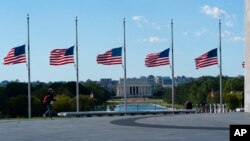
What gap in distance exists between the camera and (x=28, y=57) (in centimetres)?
4172

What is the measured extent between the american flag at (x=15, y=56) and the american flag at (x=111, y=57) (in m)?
5.56

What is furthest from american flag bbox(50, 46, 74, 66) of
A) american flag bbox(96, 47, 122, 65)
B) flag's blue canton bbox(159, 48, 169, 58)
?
Result: flag's blue canton bbox(159, 48, 169, 58)

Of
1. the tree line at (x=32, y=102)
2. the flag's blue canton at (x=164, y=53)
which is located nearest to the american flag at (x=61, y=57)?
the flag's blue canton at (x=164, y=53)

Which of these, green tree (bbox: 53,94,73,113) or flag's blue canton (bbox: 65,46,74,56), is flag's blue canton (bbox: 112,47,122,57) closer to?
flag's blue canton (bbox: 65,46,74,56)

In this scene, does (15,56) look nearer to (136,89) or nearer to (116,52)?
(116,52)

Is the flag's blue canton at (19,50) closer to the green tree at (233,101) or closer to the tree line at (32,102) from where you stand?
the tree line at (32,102)

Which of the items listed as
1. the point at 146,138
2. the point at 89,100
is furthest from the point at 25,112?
the point at 146,138

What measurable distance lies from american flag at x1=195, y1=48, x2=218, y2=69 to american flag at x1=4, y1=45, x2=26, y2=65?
13164 millimetres

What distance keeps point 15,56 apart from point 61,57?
133 inches

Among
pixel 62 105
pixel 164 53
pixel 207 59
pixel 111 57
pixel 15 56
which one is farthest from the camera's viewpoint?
pixel 62 105

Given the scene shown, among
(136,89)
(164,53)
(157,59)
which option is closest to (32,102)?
(164,53)

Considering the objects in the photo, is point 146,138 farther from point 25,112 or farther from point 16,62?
point 25,112

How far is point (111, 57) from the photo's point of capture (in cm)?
4150

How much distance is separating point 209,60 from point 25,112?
4412 centimetres
